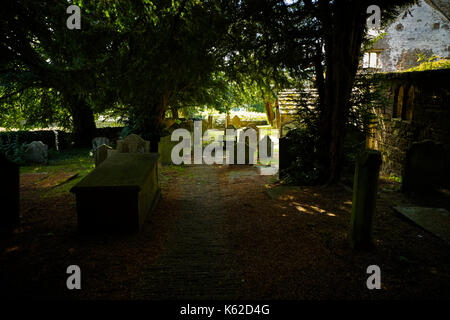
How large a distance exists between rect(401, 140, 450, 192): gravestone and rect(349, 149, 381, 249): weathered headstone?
3.21m

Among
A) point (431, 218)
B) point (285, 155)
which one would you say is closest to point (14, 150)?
point (285, 155)

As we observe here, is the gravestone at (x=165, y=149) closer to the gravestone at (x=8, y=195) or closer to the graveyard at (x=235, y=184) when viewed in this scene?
the graveyard at (x=235, y=184)

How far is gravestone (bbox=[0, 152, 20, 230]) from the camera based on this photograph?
16.4 ft

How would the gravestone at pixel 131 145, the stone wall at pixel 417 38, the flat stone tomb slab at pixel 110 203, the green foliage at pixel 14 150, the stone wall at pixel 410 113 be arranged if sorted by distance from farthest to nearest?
the stone wall at pixel 417 38
the green foliage at pixel 14 150
the gravestone at pixel 131 145
the stone wall at pixel 410 113
the flat stone tomb slab at pixel 110 203

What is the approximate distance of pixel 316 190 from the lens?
7098 mm

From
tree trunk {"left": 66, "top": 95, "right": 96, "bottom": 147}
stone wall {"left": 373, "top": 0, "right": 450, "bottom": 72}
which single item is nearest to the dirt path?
tree trunk {"left": 66, "top": 95, "right": 96, "bottom": 147}

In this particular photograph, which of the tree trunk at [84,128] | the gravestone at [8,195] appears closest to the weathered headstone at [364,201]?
the gravestone at [8,195]

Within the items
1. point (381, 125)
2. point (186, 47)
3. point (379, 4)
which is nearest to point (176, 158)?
point (186, 47)

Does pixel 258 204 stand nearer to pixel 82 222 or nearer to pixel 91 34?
pixel 82 222

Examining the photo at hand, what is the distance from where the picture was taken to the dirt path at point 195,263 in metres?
3.19


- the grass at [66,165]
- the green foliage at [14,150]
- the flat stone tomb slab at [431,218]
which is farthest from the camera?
the green foliage at [14,150]

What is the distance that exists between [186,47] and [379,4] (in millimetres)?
4296

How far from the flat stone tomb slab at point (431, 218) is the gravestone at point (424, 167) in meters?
1.41

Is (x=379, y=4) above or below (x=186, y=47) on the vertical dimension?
above
